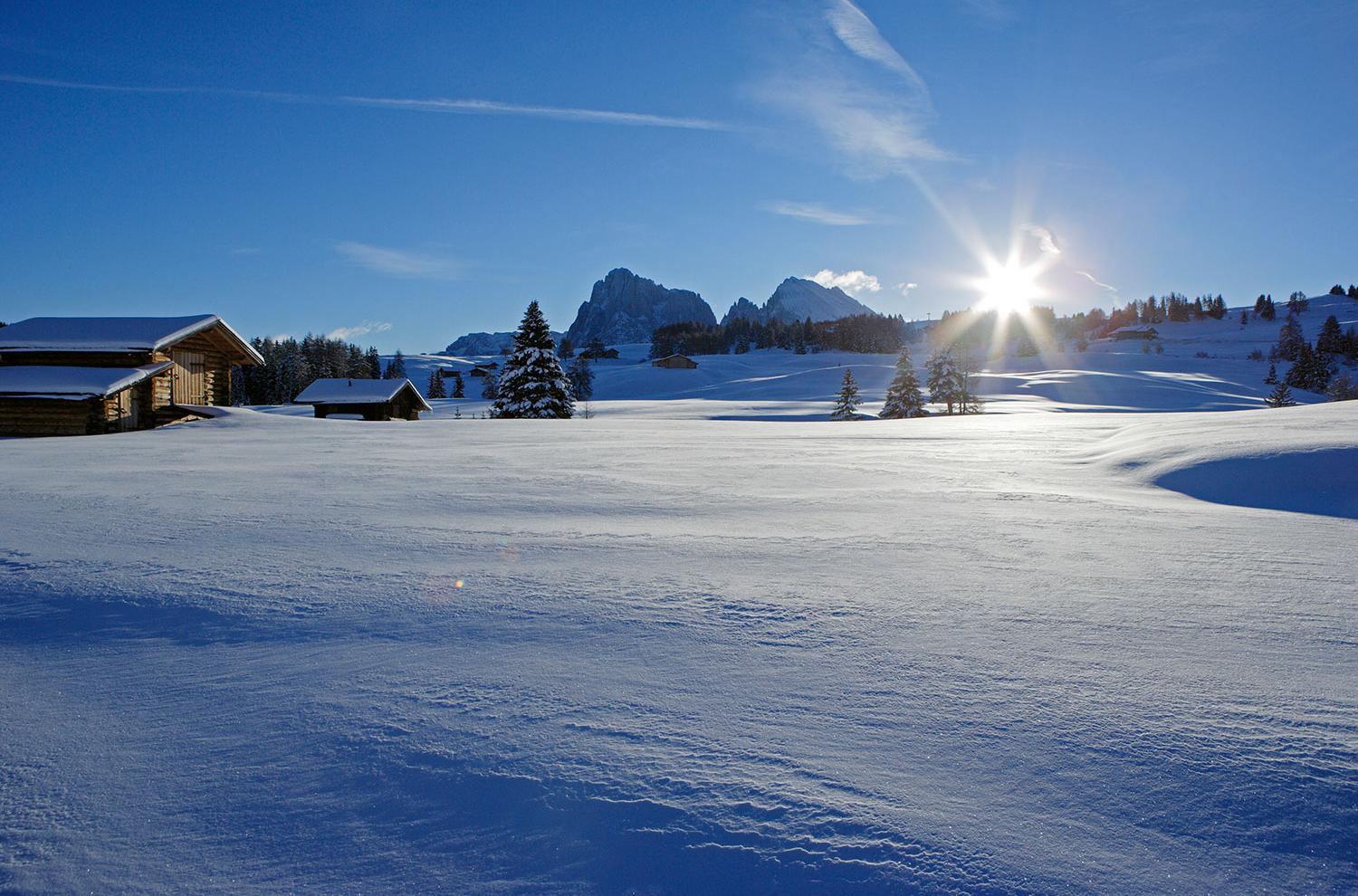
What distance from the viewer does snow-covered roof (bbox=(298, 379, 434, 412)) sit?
114 ft

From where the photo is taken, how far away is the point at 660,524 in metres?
5.05

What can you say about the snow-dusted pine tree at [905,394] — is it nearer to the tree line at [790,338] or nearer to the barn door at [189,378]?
the barn door at [189,378]

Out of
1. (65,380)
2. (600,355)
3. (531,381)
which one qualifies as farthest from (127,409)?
(600,355)

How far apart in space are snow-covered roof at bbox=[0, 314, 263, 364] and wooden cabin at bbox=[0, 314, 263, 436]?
23 millimetres

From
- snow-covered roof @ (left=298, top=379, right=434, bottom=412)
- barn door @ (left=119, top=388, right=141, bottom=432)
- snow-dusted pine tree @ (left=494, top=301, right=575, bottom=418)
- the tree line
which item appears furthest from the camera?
the tree line

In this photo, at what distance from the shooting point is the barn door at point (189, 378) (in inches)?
874

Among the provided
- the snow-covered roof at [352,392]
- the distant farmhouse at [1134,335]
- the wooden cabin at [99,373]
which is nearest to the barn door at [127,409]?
the wooden cabin at [99,373]

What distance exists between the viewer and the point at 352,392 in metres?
35.7

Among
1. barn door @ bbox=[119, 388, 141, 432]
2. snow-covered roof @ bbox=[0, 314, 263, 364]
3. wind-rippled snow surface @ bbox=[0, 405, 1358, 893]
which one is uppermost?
snow-covered roof @ bbox=[0, 314, 263, 364]

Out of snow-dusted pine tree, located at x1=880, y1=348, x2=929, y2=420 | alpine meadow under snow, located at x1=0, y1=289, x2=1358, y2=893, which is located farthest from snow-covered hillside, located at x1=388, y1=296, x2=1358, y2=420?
alpine meadow under snow, located at x1=0, y1=289, x2=1358, y2=893

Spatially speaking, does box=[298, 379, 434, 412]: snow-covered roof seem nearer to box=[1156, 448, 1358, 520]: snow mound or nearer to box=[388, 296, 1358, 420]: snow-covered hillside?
box=[388, 296, 1358, 420]: snow-covered hillside

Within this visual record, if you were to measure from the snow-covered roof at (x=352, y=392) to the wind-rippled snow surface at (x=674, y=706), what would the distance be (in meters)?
32.3

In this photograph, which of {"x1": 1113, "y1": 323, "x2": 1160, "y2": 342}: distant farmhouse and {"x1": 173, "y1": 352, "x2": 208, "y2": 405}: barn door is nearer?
{"x1": 173, "y1": 352, "x2": 208, "y2": 405}: barn door

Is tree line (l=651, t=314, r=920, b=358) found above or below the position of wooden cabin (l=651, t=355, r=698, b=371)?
above
